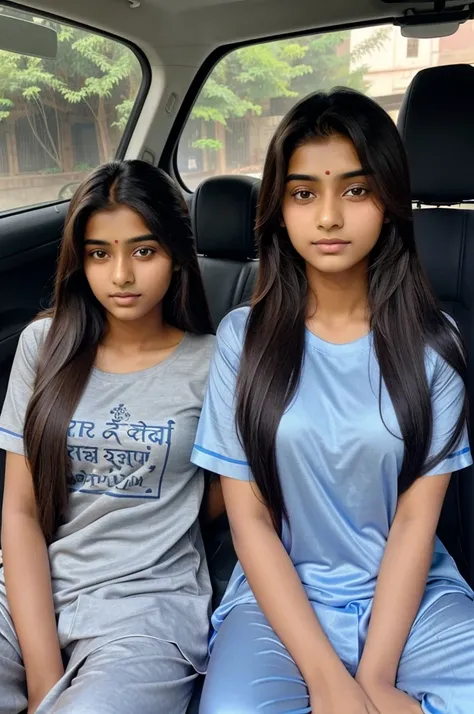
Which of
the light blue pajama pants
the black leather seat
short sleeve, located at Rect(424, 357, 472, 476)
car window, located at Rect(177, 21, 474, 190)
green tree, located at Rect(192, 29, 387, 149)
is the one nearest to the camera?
the light blue pajama pants

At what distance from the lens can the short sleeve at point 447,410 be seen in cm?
131

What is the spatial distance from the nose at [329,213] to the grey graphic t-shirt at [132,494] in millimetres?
427

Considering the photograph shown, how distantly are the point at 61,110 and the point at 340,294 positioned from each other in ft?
4.97

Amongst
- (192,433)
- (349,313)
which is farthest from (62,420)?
(349,313)

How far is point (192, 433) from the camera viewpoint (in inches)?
55.5

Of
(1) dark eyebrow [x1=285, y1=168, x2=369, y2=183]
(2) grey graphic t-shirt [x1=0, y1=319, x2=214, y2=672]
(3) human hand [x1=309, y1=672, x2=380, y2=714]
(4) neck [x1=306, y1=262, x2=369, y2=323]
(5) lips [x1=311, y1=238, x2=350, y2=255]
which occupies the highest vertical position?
(1) dark eyebrow [x1=285, y1=168, x2=369, y2=183]

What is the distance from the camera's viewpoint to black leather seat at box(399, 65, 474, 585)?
168cm

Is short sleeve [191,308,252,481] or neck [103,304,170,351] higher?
neck [103,304,170,351]

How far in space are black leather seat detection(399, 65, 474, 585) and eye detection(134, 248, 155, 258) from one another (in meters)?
0.72

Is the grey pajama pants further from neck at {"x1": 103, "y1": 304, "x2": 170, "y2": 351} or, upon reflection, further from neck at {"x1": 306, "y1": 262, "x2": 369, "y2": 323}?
neck at {"x1": 306, "y1": 262, "x2": 369, "y2": 323}

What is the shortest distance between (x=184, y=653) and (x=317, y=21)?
205cm

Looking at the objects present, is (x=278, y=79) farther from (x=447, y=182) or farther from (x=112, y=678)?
(x=112, y=678)

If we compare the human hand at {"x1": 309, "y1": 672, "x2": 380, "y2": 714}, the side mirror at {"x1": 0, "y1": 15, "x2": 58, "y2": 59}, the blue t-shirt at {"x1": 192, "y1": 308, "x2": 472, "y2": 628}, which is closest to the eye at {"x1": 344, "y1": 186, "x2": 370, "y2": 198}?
the blue t-shirt at {"x1": 192, "y1": 308, "x2": 472, "y2": 628}

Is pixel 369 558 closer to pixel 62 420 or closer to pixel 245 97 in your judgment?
pixel 62 420
